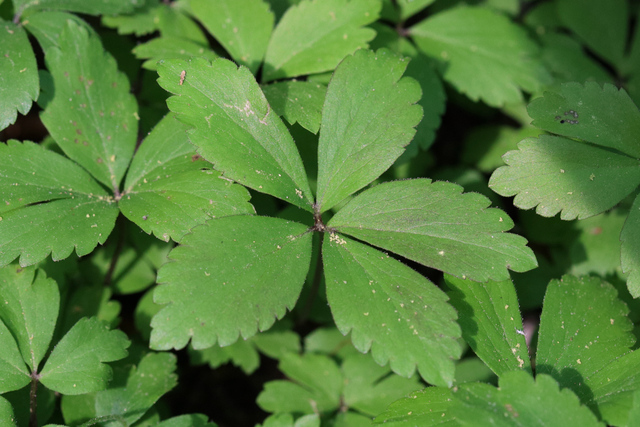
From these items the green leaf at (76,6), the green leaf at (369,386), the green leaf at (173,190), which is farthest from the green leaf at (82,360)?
the green leaf at (76,6)

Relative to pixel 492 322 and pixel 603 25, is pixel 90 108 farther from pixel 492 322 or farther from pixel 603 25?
pixel 603 25

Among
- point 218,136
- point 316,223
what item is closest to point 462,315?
point 316,223

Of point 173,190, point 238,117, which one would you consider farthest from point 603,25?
point 173,190

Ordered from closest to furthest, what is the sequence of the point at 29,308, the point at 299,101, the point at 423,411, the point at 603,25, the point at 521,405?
the point at 521,405 < the point at 423,411 < the point at 29,308 < the point at 299,101 < the point at 603,25

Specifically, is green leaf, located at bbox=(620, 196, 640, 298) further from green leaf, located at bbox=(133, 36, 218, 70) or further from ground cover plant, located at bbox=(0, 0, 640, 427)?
green leaf, located at bbox=(133, 36, 218, 70)

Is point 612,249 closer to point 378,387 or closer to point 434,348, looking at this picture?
point 378,387

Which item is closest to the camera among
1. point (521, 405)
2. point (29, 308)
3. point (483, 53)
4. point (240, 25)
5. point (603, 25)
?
point (521, 405)
